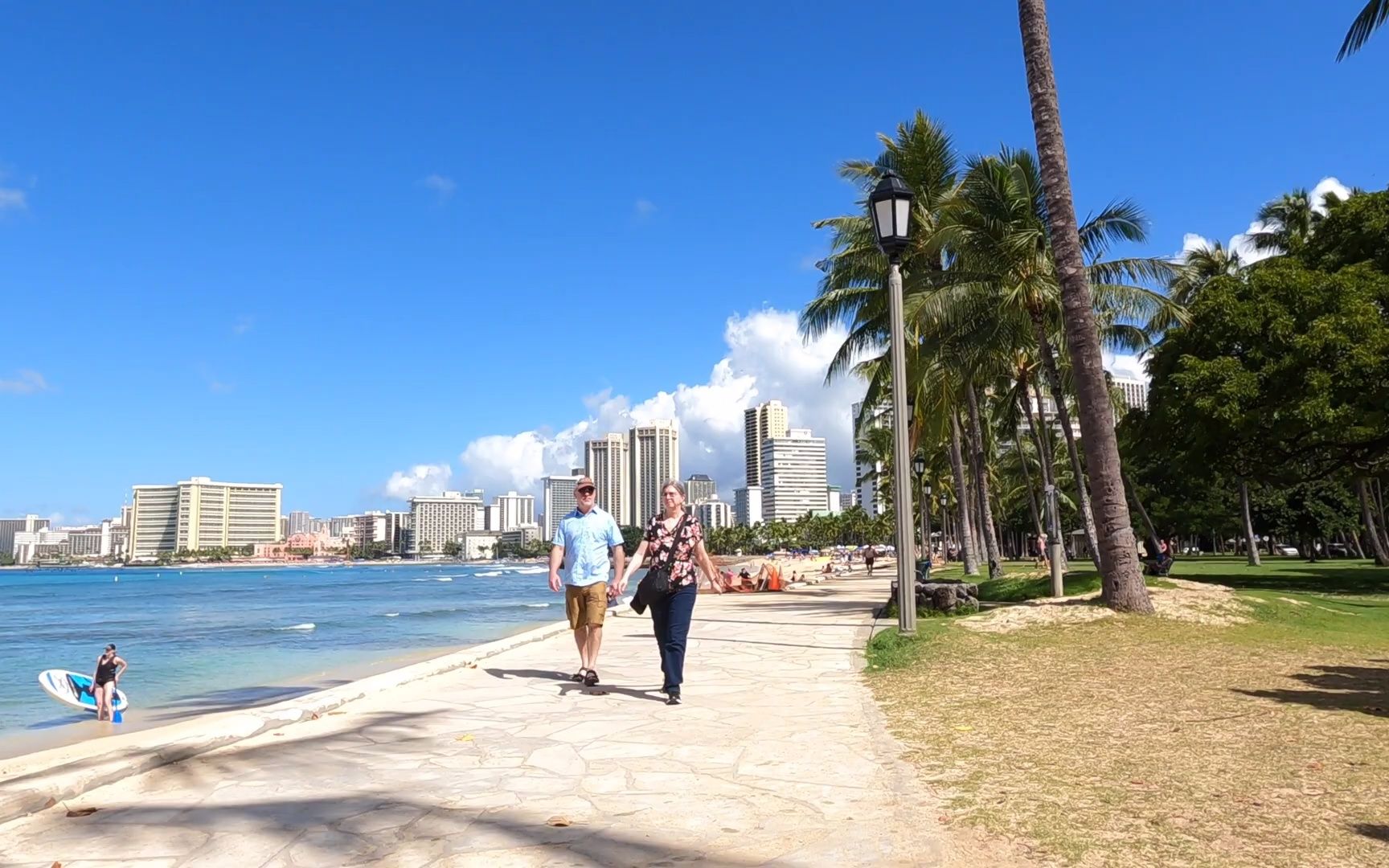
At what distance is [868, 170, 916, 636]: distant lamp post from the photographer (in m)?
9.56

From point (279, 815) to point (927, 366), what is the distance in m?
17.5

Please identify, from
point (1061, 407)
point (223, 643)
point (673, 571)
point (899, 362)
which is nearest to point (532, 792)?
point (673, 571)

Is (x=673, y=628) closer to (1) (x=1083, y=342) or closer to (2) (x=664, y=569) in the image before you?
(2) (x=664, y=569)

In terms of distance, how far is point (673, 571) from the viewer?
6879 mm

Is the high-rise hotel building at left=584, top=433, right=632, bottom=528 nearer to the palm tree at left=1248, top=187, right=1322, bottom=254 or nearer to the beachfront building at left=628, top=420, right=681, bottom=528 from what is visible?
the beachfront building at left=628, top=420, right=681, bottom=528

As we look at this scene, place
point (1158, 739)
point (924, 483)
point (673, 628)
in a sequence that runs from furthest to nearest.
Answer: point (924, 483) < point (673, 628) < point (1158, 739)

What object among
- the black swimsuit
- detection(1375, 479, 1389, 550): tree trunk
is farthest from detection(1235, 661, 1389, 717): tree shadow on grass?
detection(1375, 479, 1389, 550): tree trunk

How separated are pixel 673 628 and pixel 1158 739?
3.19 m

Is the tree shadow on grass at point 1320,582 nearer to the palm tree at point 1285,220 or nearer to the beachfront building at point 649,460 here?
the palm tree at point 1285,220

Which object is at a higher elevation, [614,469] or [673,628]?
[614,469]

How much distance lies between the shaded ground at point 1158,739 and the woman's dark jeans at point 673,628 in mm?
1483

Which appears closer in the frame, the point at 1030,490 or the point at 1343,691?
the point at 1343,691

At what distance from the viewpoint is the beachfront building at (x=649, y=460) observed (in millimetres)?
175750

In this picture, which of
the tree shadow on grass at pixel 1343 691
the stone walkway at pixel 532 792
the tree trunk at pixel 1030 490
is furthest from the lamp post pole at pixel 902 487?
the tree trunk at pixel 1030 490
